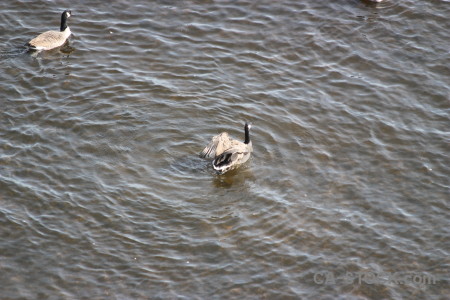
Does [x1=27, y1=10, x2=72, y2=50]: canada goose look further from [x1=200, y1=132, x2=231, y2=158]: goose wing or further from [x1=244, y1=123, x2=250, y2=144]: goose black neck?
[x1=244, y1=123, x2=250, y2=144]: goose black neck

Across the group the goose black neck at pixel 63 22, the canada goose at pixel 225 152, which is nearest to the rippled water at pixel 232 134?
the canada goose at pixel 225 152

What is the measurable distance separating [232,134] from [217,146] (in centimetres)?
127

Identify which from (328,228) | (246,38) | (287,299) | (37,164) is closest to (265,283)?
(287,299)

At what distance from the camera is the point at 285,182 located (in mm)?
13969

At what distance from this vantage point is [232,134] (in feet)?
50.7

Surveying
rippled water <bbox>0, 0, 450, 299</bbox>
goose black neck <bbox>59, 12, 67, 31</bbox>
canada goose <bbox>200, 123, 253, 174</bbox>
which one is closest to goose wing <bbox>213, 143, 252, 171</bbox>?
canada goose <bbox>200, 123, 253, 174</bbox>

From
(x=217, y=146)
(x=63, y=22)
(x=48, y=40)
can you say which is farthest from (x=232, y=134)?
(x=63, y=22)

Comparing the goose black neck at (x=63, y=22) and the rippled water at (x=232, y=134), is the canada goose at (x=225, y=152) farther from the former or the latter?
the goose black neck at (x=63, y=22)

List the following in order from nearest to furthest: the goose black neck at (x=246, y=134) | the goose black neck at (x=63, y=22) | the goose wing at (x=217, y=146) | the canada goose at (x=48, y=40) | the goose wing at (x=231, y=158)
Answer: the goose wing at (x=231, y=158), the goose wing at (x=217, y=146), the goose black neck at (x=246, y=134), the canada goose at (x=48, y=40), the goose black neck at (x=63, y=22)

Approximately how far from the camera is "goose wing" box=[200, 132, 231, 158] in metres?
14.2

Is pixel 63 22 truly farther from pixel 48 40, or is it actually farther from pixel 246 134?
pixel 246 134

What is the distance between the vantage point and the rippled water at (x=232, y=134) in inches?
458

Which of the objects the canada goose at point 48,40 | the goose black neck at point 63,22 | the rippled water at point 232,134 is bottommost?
the rippled water at point 232,134

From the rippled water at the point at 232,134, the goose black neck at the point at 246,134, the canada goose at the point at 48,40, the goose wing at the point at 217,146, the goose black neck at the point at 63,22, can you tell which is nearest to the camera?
the rippled water at the point at 232,134
